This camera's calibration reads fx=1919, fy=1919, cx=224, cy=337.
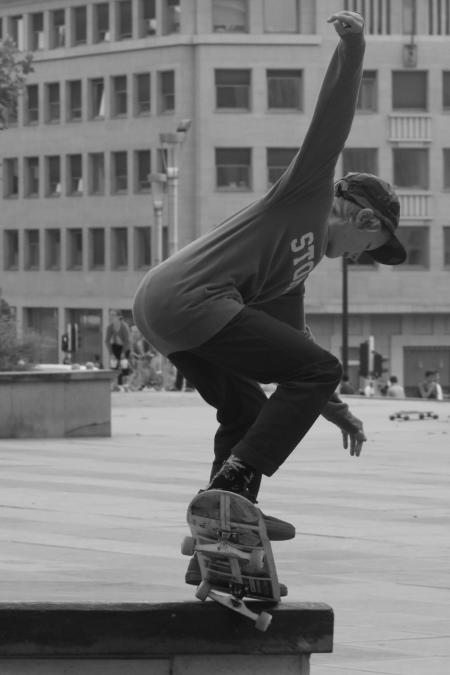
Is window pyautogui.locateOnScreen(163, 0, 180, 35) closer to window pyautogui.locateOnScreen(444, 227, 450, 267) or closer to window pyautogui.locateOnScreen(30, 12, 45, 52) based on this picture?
window pyautogui.locateOnScreen(30, 12, 45, 52)

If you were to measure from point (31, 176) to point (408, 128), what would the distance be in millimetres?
18016

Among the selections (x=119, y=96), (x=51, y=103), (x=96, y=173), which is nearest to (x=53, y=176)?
(x=96, y=173)

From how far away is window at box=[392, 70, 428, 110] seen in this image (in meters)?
79.9

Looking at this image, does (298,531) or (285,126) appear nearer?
(298,531)

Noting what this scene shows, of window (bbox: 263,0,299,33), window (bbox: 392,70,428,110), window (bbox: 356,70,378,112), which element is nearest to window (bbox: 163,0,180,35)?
window (bbox: 263,0,299,33)

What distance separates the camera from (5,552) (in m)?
9.66

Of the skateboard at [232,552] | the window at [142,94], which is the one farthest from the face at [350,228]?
the window at [142,94]

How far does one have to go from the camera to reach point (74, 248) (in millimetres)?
85812

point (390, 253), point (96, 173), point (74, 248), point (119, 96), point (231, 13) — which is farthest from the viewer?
point (74, 248)

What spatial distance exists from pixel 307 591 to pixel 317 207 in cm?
269

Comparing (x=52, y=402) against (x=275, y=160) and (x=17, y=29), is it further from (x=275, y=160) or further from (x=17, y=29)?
(x=17, y=29)

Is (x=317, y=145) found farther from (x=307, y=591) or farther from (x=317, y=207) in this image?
(x=307, y=591)

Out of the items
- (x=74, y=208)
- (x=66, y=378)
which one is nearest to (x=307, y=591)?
(x=66, y=378)

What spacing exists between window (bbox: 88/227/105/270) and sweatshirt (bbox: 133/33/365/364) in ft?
256
